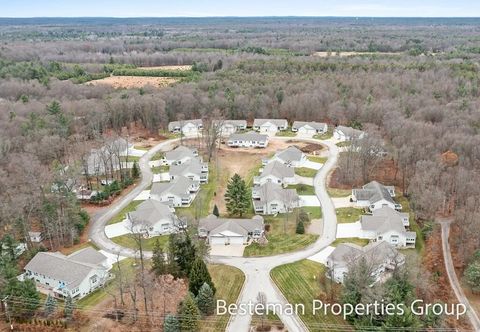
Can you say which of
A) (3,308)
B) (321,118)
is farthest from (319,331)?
(321,118)

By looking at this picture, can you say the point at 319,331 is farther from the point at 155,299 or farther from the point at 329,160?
the point at 329,160

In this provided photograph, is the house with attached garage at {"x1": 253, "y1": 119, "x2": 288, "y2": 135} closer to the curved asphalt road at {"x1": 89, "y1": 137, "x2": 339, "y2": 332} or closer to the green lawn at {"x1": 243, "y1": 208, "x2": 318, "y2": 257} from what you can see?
the curved asphalt road at {"x1": 89, "y1": 137, "x2": 339, "y2": 332}

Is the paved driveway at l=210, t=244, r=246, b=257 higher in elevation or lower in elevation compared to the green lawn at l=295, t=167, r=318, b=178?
lower

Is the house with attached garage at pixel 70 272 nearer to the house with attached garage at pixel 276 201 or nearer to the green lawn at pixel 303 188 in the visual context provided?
the house with attached garage at pixel 276 201

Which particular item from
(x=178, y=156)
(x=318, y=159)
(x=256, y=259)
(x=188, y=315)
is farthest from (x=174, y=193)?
(x=318, y=159)

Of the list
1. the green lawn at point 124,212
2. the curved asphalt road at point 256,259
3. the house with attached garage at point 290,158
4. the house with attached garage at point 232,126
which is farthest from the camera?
the house with attached garage at point 232,126

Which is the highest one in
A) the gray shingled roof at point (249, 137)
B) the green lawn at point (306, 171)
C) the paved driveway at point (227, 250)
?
the gray shingled roof at point (249, 137)

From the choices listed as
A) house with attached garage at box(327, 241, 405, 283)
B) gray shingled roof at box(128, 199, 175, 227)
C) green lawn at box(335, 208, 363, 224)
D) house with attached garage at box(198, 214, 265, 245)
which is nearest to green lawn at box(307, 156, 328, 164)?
green lawn at box(335, 208, 363, 224)

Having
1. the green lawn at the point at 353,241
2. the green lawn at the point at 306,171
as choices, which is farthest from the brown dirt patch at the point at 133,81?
the green lawn at the point at 353,241
